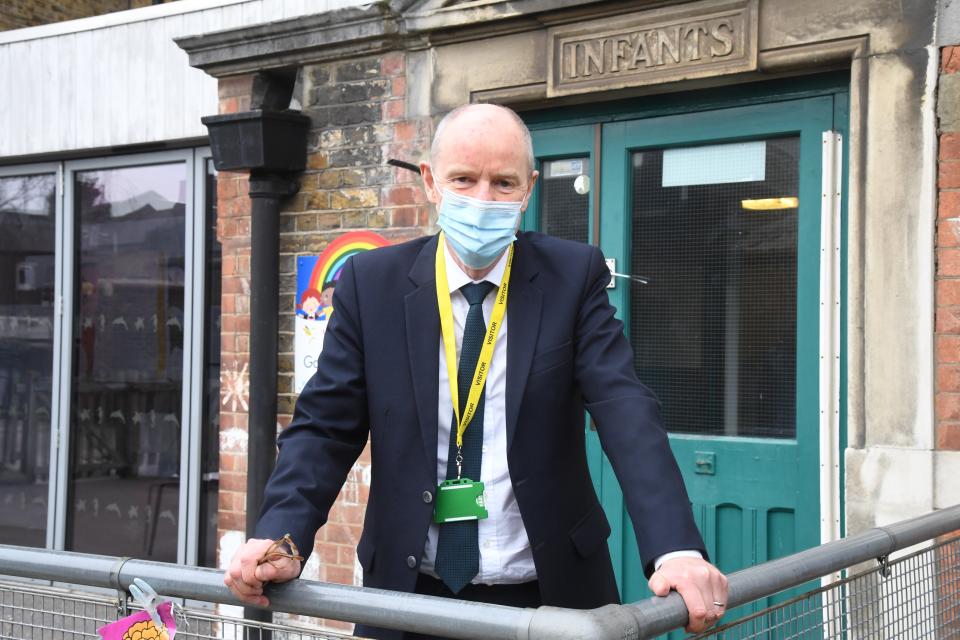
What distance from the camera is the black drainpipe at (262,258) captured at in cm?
539

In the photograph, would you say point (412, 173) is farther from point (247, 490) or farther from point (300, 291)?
point (247, 490)

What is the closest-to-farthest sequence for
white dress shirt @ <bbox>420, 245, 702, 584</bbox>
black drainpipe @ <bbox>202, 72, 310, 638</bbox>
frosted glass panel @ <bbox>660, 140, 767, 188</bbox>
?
white dress shirt @ <bbox>420, 245, 702, 584</bbox>
frosted glass panel @ <bbox>660, 140, 767, 188</bbox>
black drainpipe @ <bbox>202, 72, 310, 638</bbox>

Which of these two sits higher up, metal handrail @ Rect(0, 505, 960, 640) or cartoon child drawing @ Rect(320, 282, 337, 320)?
cartoon child drawing @ Rect(320, 282, 337, 320)

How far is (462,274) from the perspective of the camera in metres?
2.56

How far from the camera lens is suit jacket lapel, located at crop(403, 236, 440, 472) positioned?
7.93 feet

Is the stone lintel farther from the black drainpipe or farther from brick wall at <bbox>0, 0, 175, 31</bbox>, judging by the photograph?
brick wall at <bbox>0, 0, 175, 31</bbox>

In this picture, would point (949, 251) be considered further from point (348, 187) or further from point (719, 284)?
point (348, 187)

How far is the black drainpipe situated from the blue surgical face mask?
10.0ft

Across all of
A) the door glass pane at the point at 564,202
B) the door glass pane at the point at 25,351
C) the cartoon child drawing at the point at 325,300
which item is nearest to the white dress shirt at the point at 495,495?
the door glass pane at the point at 564,202

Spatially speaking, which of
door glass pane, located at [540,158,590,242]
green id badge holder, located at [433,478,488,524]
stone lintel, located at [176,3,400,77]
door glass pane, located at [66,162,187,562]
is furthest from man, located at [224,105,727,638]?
door glass pane, located at [66,162,187,562]

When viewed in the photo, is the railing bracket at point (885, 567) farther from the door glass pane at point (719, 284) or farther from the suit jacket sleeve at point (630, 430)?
the door glass pane at point (719, 284)

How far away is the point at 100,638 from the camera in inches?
87.4

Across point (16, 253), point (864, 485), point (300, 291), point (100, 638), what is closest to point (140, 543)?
point (16, 253)

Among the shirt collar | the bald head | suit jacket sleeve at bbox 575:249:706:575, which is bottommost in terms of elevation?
suit jacket sleeve at bbox 575:249:706:575
